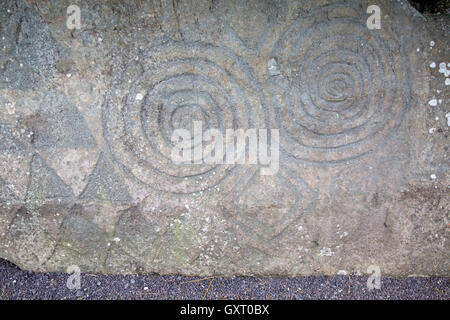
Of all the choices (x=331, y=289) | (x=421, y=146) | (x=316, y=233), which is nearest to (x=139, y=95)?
(x=316, y=233)

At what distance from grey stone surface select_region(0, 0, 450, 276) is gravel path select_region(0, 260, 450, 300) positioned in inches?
8.1

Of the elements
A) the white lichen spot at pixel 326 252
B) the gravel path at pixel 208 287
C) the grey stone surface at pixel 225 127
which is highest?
the grey stone surface at pixel 225 127

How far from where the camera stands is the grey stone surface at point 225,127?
164 centimetres

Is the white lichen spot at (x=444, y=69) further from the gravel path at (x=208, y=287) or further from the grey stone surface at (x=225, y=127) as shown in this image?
the gravel path at (x=208, y=287)

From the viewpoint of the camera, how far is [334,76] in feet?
5.50

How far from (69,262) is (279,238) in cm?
96

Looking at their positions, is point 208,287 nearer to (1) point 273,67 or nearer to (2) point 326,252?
(2) point 326,252

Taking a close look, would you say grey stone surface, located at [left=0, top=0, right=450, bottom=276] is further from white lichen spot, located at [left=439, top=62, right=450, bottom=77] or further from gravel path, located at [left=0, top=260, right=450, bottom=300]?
gravel path, located at [left=0, top=260, right=450, bottom=300]

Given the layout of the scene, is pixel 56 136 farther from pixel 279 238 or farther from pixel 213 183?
pixel 279 238

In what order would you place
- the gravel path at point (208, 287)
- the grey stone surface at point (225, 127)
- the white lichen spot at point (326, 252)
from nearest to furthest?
the grey stone surface at point (225, 127) < the white lichen spot at point (326, 252) < the gravel path at point (208, 287)

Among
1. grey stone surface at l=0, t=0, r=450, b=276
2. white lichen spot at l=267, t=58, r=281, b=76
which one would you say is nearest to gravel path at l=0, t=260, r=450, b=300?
grey stone surface at l=0, t=0, r=450, b=276

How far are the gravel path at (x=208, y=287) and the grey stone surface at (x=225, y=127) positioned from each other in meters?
0.20

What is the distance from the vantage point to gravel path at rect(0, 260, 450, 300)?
204 cm

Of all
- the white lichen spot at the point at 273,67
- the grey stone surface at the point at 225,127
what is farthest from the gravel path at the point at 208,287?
the white lichen spot at the point at 273,67
